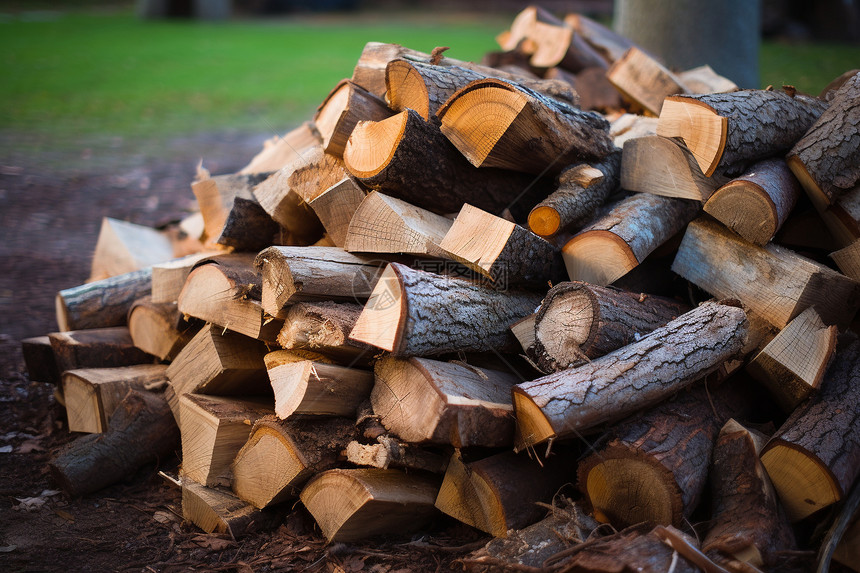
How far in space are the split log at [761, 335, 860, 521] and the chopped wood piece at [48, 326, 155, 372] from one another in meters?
2.60

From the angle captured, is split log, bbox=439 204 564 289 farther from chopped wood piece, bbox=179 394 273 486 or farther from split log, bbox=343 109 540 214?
chopped wood piece, bbox=179 394 273 486

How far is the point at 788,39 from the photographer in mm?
12094

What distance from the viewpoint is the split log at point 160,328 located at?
2906 millimetres

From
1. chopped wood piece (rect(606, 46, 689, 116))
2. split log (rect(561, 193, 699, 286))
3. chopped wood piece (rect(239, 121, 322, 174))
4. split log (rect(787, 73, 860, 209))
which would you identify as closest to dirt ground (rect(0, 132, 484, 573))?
split log (rect(561, 193, 699, 286))

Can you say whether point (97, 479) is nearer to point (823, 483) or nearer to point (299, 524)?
point (299, 524)

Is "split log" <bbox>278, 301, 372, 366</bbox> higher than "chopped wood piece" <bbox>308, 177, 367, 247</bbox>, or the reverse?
"chopped wood piece" <bbox>308, 177, 367, 247</bbox>

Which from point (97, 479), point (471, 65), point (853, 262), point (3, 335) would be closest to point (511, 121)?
point (471, 65)

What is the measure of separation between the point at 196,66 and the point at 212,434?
38.9 feet

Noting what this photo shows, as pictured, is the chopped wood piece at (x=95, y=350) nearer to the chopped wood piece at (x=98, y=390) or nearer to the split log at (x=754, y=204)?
the chopped wood piece at (x=98, y=390)

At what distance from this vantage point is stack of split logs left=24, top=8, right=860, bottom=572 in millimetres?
2004

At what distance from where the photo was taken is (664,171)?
267cm

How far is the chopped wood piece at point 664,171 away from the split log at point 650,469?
3.03 ft

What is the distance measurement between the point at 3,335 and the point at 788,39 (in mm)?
12973

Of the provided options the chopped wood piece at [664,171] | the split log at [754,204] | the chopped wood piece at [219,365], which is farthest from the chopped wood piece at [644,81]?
the chopped wood piece at [219,365]
